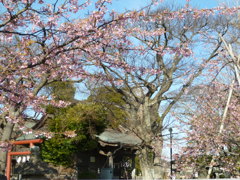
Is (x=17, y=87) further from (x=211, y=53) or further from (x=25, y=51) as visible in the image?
(x=211, y=53)

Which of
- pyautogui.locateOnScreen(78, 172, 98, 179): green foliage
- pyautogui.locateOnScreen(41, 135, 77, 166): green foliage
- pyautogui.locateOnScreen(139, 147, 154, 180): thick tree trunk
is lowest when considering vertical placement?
pyautogui.locateOnScreen(78, 172, 98, 179): green foliage

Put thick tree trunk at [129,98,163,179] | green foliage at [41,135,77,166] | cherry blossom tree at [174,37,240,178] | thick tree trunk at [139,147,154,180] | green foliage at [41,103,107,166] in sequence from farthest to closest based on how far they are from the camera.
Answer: green foliage at [41,103,107,166]
green foliage at [41,135,77,166]
thick tree trunk at [139,147,154,180]
thick tree trunk at [129,98,163,179]
cherry blossom tree at [174,37,240,178]

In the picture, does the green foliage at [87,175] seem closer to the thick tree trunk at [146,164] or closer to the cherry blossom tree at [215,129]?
the thick tree trunk at [146,164]

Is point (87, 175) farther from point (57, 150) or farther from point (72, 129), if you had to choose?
point (72, 129)

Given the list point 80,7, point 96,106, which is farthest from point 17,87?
point 96,106

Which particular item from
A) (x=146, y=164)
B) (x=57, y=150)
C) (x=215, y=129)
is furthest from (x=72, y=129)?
(x=215, y=129)

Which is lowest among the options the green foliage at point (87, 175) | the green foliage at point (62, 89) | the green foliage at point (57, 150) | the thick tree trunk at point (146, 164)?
the green foliage at point (87, 175)

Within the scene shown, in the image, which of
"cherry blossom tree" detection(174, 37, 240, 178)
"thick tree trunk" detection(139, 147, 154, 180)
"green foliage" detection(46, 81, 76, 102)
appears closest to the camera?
"cherry blossom tree" detection(174, 37, 240, 178)

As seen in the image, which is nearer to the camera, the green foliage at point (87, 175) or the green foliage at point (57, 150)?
the green foliage at point (57, 150)

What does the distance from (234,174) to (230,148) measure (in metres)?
0.81

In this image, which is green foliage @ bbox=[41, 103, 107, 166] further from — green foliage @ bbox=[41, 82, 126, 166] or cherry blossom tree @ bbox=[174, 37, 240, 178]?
cherry blossom tree @ bbox=[174, 37, 240, 178]

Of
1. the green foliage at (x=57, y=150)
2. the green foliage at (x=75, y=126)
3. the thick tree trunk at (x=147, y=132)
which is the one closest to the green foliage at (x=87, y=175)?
the green foliage at (x=75, y=126)

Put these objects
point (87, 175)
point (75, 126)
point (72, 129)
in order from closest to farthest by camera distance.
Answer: point (72, 129), point (75, 126), point (87, 175)

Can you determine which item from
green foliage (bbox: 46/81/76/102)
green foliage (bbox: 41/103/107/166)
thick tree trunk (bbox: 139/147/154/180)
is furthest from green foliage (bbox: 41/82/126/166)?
green foliage (bbox: 46/81/76/102)
